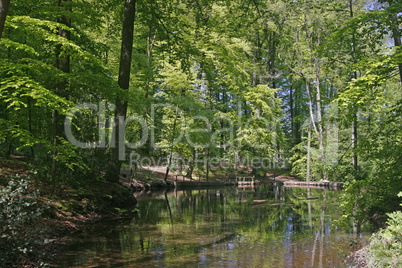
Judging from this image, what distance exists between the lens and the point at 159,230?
8.88 meters

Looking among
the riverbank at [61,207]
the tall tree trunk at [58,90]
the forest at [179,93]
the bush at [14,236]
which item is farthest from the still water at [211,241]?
the tall tree trunk at [58,90]

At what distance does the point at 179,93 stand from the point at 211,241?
1615cm

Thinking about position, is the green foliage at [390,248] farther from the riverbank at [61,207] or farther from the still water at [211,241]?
the riverbank at [61,207]

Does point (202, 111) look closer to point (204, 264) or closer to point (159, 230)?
point (159, 230)

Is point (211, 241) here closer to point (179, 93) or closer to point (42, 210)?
point (42, 210)

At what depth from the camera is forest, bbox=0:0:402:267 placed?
6707 mm

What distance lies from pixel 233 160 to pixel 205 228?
21754mm

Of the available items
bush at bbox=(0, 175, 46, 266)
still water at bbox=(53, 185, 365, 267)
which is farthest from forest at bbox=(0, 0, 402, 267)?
still water at bbox=(53, 185, 365, 267)

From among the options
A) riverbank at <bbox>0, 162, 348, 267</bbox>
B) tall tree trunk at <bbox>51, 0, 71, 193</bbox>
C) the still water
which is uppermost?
tall tree trunk at <bbox>51, 0, 71, 193</bbox>

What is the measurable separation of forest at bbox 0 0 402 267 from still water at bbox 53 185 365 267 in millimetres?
1023

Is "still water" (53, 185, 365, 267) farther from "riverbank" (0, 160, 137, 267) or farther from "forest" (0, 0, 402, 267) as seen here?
"forest" (0, 0, 402, 267)

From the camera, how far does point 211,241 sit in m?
7.66

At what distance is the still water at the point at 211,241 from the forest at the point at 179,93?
1.02 meters

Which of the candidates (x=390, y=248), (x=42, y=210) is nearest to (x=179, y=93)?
(x=42, y=210)
